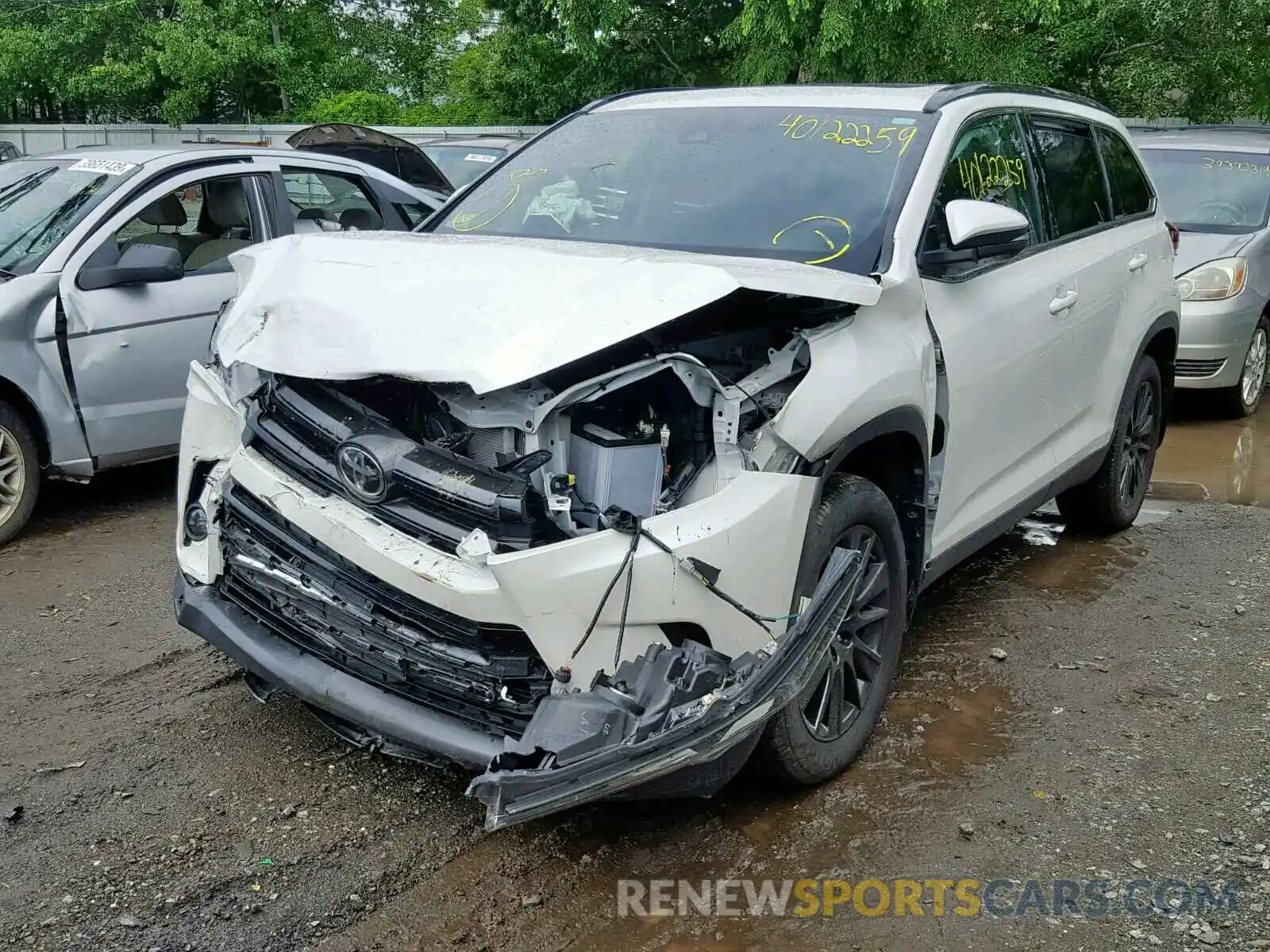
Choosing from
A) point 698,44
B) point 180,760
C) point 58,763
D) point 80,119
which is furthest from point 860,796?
point 80,119

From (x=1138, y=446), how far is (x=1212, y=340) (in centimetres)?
299

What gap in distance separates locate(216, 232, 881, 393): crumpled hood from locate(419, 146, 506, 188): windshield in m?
8.58

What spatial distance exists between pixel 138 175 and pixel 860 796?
4.57 meters

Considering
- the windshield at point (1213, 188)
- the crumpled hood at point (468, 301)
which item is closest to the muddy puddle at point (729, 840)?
the crumpled hood at point (468, 301)

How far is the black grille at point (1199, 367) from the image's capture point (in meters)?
8.45

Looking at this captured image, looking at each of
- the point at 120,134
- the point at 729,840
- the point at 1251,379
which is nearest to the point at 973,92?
the point at 729,840

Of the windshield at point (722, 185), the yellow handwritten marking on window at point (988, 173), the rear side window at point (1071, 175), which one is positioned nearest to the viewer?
the windshield at point (722, 185)

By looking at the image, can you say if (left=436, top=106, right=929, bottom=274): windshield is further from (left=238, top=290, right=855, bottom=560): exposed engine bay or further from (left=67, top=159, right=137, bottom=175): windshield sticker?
(left=67, top=159, right=137, bottom=175): windshield sticker

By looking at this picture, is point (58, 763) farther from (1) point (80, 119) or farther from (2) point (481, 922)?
(1) point (80, 119)

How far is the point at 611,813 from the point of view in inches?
136

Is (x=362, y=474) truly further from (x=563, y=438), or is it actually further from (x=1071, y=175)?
(x=1071, y=175)

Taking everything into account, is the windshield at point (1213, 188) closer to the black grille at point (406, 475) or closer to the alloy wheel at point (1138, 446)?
the alloy wheel at point (1138, 446)

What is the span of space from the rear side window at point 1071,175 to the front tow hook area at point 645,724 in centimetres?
271

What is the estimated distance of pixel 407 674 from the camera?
9.98 ft
